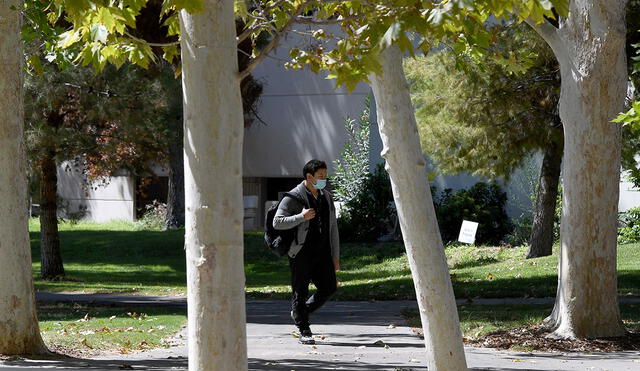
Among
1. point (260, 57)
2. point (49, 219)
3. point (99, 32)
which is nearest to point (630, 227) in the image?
point (49, 219)

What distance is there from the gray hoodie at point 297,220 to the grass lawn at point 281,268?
18.1ft

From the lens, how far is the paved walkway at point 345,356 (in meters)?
9.50

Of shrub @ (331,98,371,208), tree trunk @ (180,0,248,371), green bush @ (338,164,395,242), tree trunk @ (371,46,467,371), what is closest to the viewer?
tree trunk @ (180,0,248,371)

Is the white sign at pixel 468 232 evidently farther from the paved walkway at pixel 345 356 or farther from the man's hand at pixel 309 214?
the man's hand at pixel 309 214

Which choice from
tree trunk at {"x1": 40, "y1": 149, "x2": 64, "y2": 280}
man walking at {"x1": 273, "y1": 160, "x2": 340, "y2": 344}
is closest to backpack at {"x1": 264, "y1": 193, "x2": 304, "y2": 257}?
man walking at {"x1": 273, "y1": 160, "x2": 340, "y2": 344}

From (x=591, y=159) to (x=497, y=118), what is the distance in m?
9.26

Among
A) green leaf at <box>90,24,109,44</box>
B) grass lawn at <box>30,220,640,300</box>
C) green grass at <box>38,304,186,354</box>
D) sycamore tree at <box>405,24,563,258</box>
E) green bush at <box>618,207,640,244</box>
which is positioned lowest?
green grass at <box>38,304,186,354</box>

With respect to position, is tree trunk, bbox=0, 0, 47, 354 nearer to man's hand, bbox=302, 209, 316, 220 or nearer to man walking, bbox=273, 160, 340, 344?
man walking, bbox=273, 160, 340, 344

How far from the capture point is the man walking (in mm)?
11131

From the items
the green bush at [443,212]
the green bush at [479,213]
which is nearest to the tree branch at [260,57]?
the green bush at [443,212]

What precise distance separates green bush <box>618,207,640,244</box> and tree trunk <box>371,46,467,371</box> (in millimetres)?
16560

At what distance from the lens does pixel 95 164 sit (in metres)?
22.7

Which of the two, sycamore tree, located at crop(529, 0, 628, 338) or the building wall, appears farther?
the building wall

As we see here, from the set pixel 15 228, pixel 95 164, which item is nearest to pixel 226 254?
pixel 15 228
